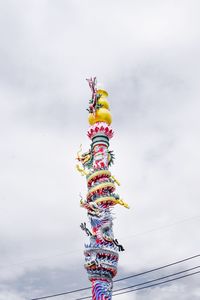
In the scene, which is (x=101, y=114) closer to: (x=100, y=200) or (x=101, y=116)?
(x=101, y=116)

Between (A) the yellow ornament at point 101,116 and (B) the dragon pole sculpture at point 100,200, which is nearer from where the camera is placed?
(B) the dragon pole sculpture at point 100,200

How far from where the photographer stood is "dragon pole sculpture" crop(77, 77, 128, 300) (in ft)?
123

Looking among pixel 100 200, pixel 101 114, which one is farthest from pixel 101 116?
pixel 100 200

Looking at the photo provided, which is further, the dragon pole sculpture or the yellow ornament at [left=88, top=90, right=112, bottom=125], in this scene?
the yellow ornament at [left=88, top=90, right=112, bottom=125]

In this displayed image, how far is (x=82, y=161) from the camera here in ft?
144

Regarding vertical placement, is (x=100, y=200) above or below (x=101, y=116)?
below

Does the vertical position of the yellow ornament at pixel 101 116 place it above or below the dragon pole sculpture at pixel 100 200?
above

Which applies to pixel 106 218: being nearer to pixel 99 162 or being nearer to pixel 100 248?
pixel 100 248

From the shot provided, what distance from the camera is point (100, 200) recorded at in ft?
130

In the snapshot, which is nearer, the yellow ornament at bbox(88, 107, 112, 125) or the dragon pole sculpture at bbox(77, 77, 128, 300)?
the dragon pole sculpture at bbox(77, 77, 128, 300)

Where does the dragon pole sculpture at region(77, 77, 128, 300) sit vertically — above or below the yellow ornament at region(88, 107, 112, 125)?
below

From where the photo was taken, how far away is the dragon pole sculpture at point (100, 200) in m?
37.3

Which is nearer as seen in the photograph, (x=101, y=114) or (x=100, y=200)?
(x=100, y=200)

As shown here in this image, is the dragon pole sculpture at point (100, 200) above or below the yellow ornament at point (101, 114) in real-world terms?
below
